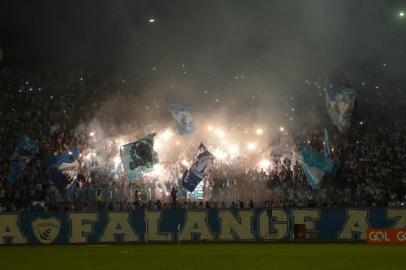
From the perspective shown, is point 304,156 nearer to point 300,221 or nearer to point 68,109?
point 300,221

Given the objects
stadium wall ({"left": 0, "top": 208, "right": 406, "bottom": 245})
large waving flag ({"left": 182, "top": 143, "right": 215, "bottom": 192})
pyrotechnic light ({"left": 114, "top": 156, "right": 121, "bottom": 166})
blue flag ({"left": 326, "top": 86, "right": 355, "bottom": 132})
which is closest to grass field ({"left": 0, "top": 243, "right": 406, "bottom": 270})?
stadium wall ({"left": 0, "top": 208, "right": 406, "bottom": 245})

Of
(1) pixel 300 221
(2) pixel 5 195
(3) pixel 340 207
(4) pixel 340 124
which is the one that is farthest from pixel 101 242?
(4) pixel 340 124

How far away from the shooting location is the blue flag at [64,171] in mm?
28500

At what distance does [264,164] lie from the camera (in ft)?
115

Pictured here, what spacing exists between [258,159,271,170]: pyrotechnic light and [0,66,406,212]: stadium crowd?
31 cm

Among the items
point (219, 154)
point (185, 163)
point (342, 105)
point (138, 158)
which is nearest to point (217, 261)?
point (138, 158)

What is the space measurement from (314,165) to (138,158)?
30.8 ft

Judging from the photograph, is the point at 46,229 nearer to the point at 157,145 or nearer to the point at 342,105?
the point at 157,145

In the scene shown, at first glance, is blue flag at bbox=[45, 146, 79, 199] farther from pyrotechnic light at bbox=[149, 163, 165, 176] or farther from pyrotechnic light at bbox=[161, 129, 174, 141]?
pyrotechnic light at bbox=[161, 129, 174, 141]

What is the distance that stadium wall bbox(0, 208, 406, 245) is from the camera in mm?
28516

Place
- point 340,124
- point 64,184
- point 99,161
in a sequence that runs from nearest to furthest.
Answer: point 64,184
point 340,124
point 99,161

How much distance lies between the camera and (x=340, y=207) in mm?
28875

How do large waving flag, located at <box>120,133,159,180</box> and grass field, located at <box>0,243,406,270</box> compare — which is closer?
grass field, located at <box>0,243,406,270</box>

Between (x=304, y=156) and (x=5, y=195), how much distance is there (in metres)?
15.9
